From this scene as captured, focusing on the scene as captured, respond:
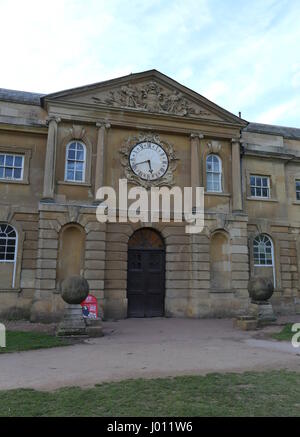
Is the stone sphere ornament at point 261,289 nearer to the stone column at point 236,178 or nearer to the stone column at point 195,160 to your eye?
the stone column at point 236,178

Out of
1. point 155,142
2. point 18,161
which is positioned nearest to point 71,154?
point 18,161

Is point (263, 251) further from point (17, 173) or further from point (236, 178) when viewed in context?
point (17, 173)

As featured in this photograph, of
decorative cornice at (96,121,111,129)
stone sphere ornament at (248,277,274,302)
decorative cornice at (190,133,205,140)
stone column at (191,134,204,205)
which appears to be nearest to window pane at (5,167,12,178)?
decorative cornice at (96,121,111,129)

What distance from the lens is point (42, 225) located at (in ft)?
48.8

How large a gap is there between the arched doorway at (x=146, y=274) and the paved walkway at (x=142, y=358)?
10.7ft

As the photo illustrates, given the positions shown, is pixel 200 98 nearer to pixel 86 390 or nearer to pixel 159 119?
pixel 159 119

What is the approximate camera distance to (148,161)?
16.9 meters

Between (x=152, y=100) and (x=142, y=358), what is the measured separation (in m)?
12.3

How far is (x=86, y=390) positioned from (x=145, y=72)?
14.7 metres

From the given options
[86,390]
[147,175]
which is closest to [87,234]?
[147,175]

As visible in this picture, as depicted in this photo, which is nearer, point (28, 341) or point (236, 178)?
point (28, 341)

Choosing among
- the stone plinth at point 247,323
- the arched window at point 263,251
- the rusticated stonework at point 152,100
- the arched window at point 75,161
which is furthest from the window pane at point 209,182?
the stone plinth at point 247,323

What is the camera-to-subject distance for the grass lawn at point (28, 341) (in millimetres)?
9597

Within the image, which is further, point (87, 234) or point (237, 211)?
point (237, 211)
